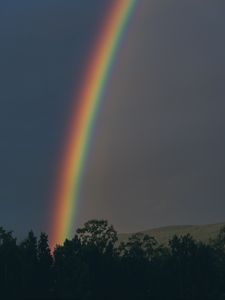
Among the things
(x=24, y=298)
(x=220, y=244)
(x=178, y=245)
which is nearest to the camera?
(x=24, y=298)

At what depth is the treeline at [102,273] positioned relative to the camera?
77125 mm

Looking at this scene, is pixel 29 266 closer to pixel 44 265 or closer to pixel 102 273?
pixel 44 265

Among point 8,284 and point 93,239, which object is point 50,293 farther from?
point 93,239

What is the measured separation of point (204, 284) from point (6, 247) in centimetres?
2683

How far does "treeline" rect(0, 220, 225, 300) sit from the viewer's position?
77.1 m

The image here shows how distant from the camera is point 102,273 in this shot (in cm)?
8488

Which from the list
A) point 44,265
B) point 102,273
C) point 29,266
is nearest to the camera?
point 29,266

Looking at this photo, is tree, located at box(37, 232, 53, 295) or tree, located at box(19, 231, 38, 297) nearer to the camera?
tree, located at box(19, 231, 38, 297)

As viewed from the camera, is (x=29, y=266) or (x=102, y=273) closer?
(x=29, y=266)

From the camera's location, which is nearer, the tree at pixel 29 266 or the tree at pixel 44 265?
the tree at pixel 29 266

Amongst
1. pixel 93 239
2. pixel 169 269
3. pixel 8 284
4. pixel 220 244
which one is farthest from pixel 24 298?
pixel 220 244

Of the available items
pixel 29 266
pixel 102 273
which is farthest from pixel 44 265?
pixel 102 273

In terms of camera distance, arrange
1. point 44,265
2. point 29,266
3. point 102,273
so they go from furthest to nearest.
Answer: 1. point 102,273
2. point 44,265
3. point 29,266

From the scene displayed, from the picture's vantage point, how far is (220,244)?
123m
